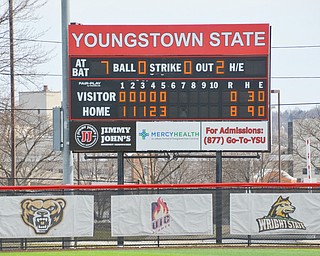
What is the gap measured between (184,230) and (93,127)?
11.7 ft


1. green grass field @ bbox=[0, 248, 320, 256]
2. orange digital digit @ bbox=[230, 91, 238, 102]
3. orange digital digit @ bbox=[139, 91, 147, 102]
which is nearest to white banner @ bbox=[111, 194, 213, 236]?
green grass field @ bbox=[0, 248, 320, 256]

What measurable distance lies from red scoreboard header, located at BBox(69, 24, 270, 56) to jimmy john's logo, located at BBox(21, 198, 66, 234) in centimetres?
398

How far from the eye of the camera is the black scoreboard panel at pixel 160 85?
67.3ft

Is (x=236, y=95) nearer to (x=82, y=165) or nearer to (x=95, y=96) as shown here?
(x=95, y=96)

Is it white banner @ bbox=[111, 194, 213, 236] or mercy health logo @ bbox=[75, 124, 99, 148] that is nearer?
white banner @ bbox=[111, 194, 213, 236]

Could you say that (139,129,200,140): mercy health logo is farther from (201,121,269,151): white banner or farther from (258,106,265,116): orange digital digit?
(258,106,265,116): orange digital digit

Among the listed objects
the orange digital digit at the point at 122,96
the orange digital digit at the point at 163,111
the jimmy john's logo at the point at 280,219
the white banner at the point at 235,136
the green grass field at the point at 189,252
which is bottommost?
the green grass field at the point at 189,252

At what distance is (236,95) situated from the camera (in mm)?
20656

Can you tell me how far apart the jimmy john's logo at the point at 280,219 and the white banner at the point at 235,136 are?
234cm

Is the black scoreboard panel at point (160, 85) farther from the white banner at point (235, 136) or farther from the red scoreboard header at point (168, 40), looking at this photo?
the white banner at point (235, 136)

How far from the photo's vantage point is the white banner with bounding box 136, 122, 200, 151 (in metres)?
20.8

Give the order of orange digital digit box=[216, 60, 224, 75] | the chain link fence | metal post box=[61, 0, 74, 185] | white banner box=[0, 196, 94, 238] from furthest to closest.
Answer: metal post box=[61, 0, 74, 185]
orange digital digit box=[216, 60, 224, 75]
the chain link fence
white banner box=[0, 196, 94, 238]

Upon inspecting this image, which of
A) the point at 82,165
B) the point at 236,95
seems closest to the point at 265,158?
the point at 82,165

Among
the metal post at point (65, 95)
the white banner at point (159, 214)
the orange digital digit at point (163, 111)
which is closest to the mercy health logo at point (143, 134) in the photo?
the orange digital digit at point (163, 111)
